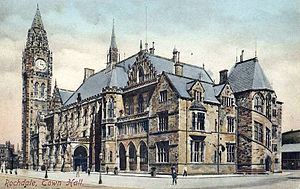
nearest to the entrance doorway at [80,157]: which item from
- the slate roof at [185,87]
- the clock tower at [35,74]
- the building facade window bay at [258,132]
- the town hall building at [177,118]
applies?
the town hall building at [177,118]

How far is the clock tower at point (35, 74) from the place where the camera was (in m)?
8.41

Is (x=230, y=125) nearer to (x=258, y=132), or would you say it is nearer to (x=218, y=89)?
(x=258, y=132)

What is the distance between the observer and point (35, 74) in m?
13.2

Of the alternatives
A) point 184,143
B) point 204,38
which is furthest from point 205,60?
point 184,143

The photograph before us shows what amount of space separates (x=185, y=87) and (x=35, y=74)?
5535mm

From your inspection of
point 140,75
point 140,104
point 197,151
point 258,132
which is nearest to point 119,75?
point 140,75

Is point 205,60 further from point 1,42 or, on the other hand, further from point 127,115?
point 127,115

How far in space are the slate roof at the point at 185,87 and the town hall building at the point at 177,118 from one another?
40mm

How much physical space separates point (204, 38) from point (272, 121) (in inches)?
331

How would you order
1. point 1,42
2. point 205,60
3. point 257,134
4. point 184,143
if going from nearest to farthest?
point 1,42 < point 205,60 < point 184,143 < point 257,134

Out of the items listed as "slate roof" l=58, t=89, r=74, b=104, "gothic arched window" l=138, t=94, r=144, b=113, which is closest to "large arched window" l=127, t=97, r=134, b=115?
"gothic arched window" l=138, t=94, r=144, b=113

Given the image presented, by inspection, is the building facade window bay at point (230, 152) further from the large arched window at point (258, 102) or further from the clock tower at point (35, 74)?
the clock tower at point (35, 74)

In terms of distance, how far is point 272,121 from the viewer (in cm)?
1531

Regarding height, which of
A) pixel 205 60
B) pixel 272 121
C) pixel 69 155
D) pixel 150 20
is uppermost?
pixel 150 20
